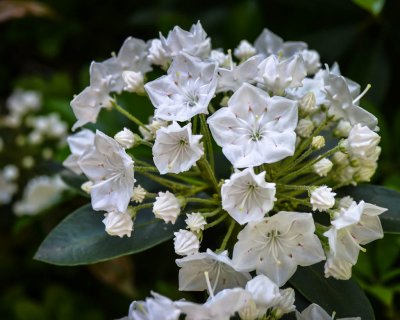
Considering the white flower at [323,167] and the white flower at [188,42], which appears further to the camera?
the white flower at [188,42]

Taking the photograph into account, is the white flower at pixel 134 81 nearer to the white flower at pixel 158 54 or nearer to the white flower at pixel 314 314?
the white flower at pixel 158 54

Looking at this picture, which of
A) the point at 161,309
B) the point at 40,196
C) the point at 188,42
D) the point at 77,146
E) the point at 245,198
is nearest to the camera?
the point at 161,309

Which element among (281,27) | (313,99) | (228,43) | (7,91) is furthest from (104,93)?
(7,91)

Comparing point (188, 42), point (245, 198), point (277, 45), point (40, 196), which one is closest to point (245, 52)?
point (277, 45)

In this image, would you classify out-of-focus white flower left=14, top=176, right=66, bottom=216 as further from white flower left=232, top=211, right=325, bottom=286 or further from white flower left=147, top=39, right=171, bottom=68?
white flower left=232, top=211, right=325, bottom=286

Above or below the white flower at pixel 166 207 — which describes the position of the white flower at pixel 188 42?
above

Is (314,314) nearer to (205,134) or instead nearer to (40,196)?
(205,134)

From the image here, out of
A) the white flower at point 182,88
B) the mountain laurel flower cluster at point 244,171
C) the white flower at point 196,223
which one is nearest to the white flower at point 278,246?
the mountain laurel flower cluster at point 244,171

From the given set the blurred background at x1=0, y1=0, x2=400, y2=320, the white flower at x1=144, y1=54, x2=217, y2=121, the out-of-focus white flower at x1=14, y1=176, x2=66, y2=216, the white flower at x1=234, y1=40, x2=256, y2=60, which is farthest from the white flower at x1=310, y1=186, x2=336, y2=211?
the out-of-focus white flower at x1=14, y1=176, x2=66, y2=216
